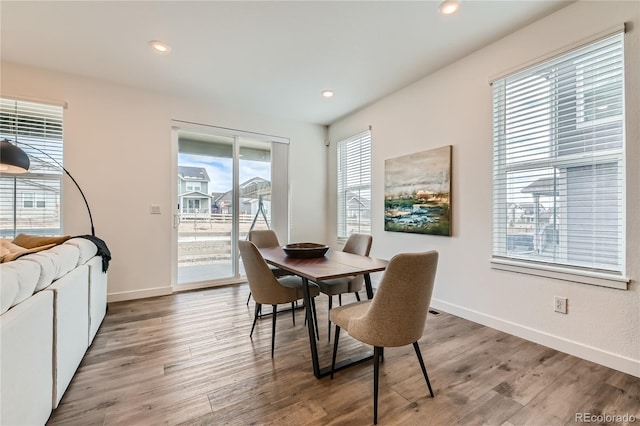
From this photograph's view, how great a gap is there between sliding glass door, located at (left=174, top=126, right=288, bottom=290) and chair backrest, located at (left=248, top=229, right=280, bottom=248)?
108cm

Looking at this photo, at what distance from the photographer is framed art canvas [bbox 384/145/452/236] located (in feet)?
9.84

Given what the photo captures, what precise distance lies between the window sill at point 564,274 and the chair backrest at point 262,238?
2.35 m

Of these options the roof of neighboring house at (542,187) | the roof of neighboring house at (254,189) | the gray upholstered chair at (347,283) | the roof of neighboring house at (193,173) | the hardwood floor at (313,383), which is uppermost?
the roof of neighboring house at (193,173)

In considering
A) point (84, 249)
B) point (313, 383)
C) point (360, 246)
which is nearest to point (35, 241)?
point (84, 249)

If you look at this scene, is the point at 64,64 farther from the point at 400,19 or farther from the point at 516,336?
the point at 516,336

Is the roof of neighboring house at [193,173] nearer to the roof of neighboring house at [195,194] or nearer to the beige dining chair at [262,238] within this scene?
the roof of neighboring house at [195,194]

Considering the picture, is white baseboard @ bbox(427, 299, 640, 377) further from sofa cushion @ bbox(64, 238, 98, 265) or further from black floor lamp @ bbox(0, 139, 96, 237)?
black floor lamp @ bbox(0, 139, 96, 237)

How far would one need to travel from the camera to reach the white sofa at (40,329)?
3.53 feet

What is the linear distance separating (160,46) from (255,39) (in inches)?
36.2

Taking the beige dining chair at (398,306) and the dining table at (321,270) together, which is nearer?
the beige dining chair at (398,306)

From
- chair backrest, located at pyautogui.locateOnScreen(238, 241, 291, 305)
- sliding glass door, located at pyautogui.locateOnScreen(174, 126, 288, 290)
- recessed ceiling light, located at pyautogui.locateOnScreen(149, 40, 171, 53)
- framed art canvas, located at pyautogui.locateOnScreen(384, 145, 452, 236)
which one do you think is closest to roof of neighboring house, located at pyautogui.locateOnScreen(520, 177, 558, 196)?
framed art canvas, located at pyautogui.locateOnScreen(384, 145, 452, 236)

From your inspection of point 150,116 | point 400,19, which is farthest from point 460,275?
point 150,116

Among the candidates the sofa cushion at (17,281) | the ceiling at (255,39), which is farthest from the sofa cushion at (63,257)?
the ceiling at (255,39)

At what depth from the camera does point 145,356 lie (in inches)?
82.5
